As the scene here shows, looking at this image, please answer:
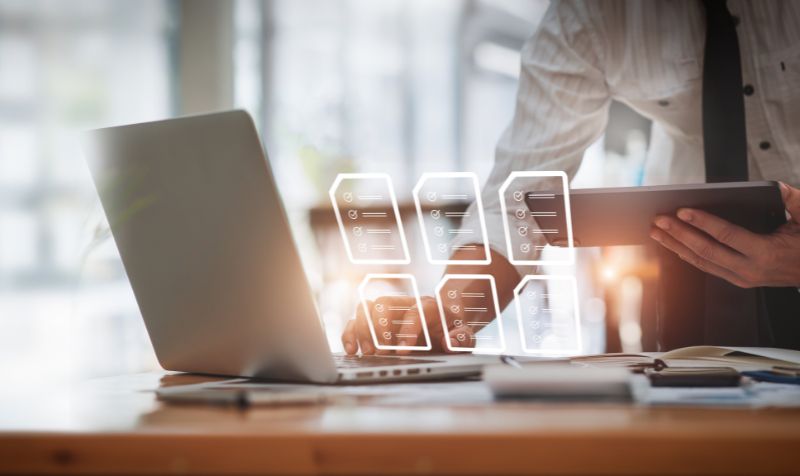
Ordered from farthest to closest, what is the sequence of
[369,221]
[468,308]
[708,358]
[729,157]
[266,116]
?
1. [266,116]
2. [369,221]
3. [729,157]
4. [468,308]
5. [708,358]

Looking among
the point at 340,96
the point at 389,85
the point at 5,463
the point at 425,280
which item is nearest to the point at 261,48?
the point at 340,96

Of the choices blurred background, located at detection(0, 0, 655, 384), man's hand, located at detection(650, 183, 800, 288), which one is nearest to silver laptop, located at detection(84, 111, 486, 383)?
Result: man's hand, located at detection(650, 183, 800, 288)

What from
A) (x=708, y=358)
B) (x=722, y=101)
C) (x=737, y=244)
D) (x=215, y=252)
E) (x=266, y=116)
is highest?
(x=266, y=116)

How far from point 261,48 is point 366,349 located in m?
3.81

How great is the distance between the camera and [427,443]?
18.5 inches

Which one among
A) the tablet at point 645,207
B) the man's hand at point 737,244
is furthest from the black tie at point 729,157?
the tablet at point 645,207

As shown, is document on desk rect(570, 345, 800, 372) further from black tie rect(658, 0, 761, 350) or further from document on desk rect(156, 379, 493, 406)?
black tie rect(658, 0, 761, 350)

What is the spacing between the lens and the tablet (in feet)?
2.95

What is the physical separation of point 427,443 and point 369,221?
1944 millimetres

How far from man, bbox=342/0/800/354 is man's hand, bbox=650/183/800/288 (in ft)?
0.14

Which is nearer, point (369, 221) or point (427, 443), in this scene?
point (427, 443)

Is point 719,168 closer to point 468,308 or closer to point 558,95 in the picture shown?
point 558,95

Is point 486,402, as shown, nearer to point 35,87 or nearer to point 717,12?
point 717,12

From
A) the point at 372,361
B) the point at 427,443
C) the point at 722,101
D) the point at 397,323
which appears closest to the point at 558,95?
the point at 722,101
